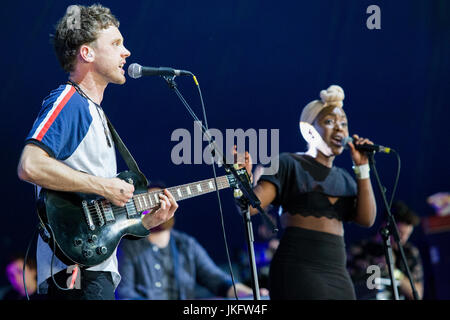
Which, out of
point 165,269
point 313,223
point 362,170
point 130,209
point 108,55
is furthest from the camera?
point 165,269

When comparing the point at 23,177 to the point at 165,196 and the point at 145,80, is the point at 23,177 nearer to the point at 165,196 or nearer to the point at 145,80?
the point at 165,196

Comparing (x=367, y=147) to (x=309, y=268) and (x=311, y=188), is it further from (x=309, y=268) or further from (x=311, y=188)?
(x=309, y=268)

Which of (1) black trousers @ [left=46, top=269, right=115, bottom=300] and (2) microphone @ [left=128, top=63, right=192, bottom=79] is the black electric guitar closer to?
(1) black trousers @ [left=46, top=269, right=115, bottom=300]

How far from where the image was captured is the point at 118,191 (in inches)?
86.4

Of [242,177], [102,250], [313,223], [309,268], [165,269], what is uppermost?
[242,177]

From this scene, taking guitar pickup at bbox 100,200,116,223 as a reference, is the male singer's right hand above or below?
above

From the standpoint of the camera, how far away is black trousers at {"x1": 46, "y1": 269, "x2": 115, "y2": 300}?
2.05 meters

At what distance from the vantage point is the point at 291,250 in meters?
2.97

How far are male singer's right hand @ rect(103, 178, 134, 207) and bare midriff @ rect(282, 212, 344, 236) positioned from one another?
1.17 m

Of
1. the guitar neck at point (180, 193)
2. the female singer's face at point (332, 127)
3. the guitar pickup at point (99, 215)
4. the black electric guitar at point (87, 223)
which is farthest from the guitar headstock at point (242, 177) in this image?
the female singer's face at point (332, 127)

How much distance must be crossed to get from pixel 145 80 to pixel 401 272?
117 inches

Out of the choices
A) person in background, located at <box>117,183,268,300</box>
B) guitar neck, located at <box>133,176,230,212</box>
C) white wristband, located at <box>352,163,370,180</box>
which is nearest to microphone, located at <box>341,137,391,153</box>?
white wristband, located at <box>352,163,370,180</box>

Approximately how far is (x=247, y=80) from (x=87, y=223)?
2956 mm

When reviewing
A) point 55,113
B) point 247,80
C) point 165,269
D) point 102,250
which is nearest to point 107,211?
point 102,250
